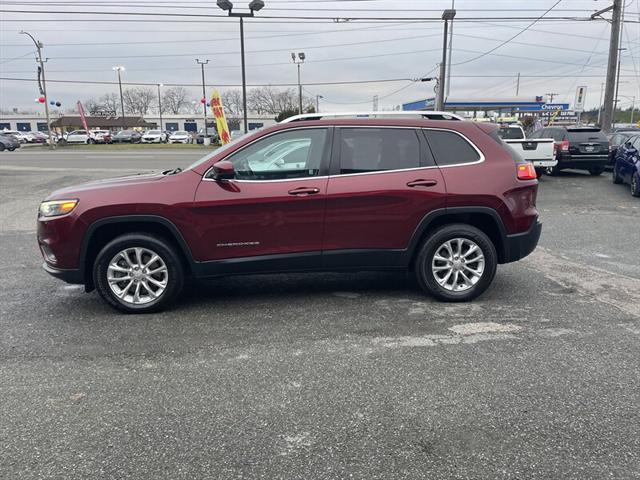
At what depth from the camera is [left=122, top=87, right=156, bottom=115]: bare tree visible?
120 m

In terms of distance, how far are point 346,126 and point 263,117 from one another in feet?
330

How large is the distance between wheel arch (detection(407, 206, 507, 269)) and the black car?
12595mm

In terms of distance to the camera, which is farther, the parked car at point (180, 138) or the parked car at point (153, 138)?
the parked car at point (180, 138)

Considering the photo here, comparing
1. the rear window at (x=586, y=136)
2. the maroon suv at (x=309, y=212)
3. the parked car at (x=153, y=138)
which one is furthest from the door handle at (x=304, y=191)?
the parked car at (x=153, y=138)

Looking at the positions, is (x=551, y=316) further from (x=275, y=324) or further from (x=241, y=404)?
(x=241, y=404)

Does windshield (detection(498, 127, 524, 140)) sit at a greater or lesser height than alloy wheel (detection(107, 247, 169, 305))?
greater

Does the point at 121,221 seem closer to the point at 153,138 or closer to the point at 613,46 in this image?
the point at 613,46

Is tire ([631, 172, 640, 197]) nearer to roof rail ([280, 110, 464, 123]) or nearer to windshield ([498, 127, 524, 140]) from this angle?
windshield ([498, 127, 524, 140])

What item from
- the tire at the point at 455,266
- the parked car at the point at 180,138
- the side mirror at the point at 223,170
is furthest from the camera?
the parked car at the point at 180,138

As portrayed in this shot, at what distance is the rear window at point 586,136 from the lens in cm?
1633

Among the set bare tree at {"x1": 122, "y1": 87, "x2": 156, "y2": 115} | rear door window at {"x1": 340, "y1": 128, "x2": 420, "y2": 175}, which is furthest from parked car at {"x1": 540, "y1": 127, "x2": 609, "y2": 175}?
bare tree at {"x1": 122, "y1": 87, "x2": 156, "y2": 115}

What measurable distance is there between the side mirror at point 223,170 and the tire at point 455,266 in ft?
6.61

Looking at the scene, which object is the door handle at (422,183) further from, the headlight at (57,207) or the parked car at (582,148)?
the parked car at (582,148)

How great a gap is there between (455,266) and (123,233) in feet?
10.7
